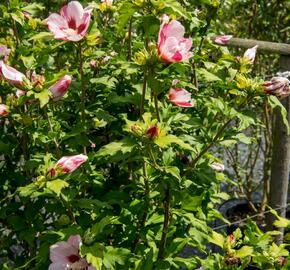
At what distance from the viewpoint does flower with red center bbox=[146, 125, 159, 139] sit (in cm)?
117

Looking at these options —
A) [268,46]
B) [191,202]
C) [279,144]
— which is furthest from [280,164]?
[191,202]

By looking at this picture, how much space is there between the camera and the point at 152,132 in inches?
46.1

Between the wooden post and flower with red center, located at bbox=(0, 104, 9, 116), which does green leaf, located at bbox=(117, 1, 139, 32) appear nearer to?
flower with red center, located at bbox=(0, 104, 9, 116)

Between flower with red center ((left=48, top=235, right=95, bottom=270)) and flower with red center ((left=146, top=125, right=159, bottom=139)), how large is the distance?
32 cm

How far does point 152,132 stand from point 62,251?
1.29 ft

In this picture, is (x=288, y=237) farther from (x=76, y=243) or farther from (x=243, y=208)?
(x=243, y=208)

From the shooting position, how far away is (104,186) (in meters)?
1.66

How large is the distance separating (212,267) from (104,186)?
45 centimetres

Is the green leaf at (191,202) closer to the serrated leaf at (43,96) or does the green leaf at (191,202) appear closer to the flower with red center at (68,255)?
the flower with red center at (68,255)

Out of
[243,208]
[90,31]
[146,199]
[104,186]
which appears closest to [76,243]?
[146,199]

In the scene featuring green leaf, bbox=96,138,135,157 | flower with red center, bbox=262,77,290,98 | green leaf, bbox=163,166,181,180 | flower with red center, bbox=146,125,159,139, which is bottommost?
green leaf, bbox=163,166,181,180

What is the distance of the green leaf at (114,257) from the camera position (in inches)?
51.2

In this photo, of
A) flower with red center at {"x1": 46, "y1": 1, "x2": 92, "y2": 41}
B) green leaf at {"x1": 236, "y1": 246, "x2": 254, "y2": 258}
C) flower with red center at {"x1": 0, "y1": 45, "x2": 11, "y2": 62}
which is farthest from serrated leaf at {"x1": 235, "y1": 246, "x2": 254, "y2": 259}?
flower with red center at {"x1": 0, "y1": 45, "x2": 11, "y2": 62}

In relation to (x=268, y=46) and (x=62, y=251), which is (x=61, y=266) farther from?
(x=268, y=46)
